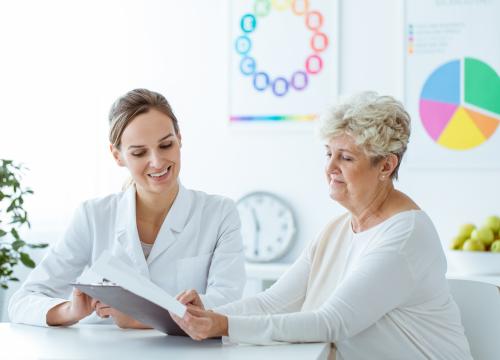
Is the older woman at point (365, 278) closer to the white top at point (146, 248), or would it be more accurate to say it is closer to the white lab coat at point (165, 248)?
the white lab coat at point (165, 248)

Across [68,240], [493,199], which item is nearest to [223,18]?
[493,199]

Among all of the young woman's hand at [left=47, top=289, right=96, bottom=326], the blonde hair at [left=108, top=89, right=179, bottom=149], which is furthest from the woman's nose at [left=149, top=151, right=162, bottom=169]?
the young woman's hand at [left=47, top=289, right=96, bottom=326]

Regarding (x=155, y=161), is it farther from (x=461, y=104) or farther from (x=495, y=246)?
(x=461, y=104)

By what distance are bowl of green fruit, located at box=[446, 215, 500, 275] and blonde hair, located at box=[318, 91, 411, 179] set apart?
1.35 m

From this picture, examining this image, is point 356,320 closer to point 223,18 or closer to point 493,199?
point 493,199

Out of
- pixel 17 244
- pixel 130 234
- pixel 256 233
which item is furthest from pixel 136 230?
pixel 256 233

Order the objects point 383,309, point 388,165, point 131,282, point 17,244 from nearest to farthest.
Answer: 1. point 131,282
2. point 383,309
3. point 388,165
4. point 17,244

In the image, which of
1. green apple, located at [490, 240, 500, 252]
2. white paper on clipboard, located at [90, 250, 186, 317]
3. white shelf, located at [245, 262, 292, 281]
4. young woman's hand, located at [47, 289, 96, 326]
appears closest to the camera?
white paper on clipboard, located at [90, 250, 186, 317]

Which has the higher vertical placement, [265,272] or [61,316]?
[61,316]

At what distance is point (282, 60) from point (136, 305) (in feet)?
7.80

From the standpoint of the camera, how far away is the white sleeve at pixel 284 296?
6.52 ft

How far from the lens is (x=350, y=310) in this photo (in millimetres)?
1681

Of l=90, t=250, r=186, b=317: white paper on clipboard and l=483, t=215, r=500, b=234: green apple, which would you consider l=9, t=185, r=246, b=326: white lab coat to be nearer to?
l=90, t=250, r=186, b=317: white paper on clipboard

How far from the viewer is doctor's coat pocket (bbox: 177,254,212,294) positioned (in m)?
2.24
